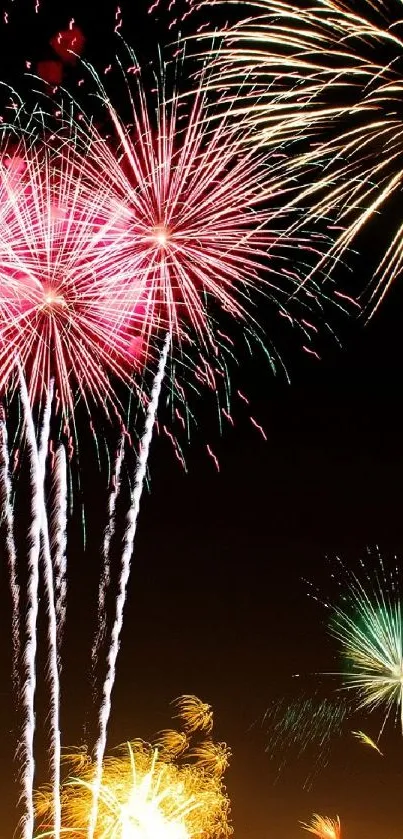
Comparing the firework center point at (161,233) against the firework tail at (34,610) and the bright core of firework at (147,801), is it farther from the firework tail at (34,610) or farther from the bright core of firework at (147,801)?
the bright core of firework at (147,801)

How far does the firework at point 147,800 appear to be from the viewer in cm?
2361

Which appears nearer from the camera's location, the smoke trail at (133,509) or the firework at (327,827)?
the smoke trail at (133,509)

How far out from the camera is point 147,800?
79.1 ft

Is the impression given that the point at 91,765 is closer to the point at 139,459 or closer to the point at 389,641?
the point at 389,641

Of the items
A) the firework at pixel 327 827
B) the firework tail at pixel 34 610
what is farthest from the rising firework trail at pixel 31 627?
the firework at pixel 327 827

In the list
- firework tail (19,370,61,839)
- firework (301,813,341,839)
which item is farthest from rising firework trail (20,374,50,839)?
firework (301,813,341,839)

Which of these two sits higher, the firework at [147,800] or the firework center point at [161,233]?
the firework center point at [161,233]

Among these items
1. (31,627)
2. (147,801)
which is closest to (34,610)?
(31,627)

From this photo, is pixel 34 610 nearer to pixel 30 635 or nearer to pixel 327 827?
pixel 30 635

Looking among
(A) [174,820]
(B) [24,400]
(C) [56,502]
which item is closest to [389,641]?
(A) [174,820]

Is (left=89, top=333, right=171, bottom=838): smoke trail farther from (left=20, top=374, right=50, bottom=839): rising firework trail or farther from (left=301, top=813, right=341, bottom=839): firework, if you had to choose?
(left=301, top=813, right=341, bottom=839): firework

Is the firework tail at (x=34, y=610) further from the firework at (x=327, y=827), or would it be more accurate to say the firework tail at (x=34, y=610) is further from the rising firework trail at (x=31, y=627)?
the firework at (x=327, y=827)

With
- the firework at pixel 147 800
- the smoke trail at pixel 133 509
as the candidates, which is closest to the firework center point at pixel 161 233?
Answer: the smoke trail at pixel 133 509

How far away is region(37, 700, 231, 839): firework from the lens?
23.6 meters
